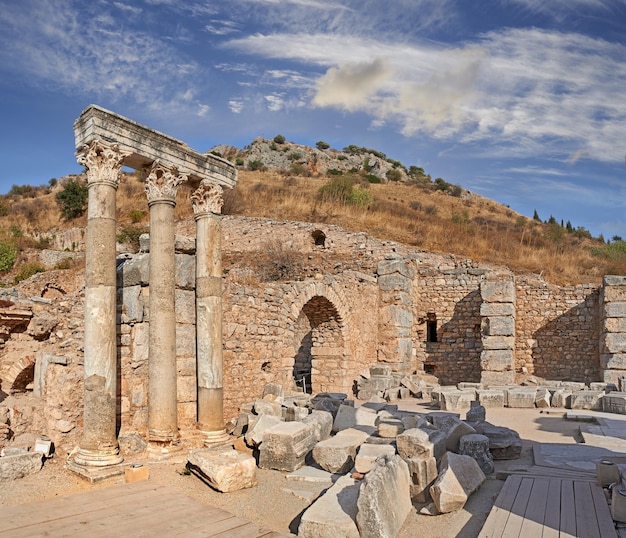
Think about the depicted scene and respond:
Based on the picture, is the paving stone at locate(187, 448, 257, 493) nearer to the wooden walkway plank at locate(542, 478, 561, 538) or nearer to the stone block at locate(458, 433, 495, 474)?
the stone block at locate(458, 433, 495, 474)

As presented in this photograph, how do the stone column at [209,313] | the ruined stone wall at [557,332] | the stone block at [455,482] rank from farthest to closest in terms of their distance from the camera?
the ruined stone wall at [557,332] → the stone column at [209,313] → the stone block at [455,482]

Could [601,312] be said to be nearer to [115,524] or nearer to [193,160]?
[193,160]

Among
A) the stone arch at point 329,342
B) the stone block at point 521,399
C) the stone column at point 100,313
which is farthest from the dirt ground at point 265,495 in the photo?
the stone arch at point 329,342

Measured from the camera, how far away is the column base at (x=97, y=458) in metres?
7.21

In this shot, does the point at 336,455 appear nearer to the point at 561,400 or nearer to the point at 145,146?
the point at 145,146

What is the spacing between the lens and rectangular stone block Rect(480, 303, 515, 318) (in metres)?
17.1

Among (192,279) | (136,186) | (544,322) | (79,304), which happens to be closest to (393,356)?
(544,322)

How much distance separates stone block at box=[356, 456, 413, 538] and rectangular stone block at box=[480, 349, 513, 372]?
1140 cm

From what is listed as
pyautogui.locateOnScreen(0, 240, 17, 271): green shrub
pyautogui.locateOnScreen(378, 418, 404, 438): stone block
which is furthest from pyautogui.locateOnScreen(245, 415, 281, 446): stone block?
pyautogui.locateOnScreen(0, 240, 17, 271): green shrub

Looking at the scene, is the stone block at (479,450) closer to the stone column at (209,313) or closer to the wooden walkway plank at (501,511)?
the wooden walkway plank at (501,511)

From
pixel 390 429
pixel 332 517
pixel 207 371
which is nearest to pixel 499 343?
pixel 390 429

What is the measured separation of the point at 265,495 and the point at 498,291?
12.2 m

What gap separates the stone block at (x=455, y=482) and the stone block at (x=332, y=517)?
900 millimetres

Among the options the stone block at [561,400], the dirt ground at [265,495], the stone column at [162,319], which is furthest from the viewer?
the stone block at [561,400]
